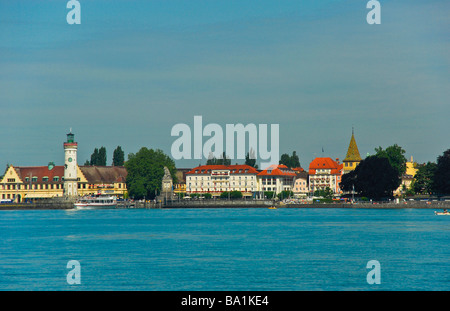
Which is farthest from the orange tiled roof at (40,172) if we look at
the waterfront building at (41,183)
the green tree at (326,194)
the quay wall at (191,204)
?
the green tree at (326,194)

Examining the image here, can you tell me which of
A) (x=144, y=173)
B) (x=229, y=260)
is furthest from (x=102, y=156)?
(x=229, y=260)

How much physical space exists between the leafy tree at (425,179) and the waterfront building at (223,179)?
4057cm

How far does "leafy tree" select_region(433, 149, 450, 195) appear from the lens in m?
109

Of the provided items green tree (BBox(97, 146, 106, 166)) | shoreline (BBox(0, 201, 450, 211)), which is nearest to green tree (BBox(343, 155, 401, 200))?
shoreline (BBox(0, 201, 450, 211))

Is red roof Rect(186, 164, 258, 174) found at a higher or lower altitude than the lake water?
higher

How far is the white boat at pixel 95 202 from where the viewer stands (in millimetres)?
129250

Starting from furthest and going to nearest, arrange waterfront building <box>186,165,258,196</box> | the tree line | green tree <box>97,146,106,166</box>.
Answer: green tree <box>97,146,106,166</box> < waterfront building <box>186,165,258,196</box> < the tree line

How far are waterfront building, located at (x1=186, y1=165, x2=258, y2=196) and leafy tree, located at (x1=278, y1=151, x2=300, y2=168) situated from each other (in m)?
30.4

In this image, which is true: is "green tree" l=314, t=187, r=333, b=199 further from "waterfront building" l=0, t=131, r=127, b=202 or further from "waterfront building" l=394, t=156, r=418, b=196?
"waterfront building" l=0, t=131, r=127, b=202

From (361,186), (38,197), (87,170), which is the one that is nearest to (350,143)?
(361,186)

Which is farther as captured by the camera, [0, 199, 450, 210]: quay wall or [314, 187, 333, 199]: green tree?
[314, 187, 333, 199]: green tree

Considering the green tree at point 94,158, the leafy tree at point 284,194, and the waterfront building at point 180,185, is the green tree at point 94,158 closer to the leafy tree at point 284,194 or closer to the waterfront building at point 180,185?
the waterfront building at point 180,185
